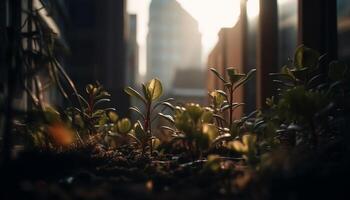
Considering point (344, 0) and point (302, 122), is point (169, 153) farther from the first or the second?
point (344, 0)

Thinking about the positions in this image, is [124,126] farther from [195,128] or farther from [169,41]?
[169,41]

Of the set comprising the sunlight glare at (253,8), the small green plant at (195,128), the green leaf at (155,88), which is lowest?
the small green plant at (195,128)

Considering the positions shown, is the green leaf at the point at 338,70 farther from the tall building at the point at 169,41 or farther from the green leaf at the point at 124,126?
the tall building at the point at 169,41

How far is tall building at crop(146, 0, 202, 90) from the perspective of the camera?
302 feet

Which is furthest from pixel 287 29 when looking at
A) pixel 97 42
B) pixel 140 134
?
pixel 97 42

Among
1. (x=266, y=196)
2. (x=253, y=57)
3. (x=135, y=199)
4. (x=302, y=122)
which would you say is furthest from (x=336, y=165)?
(x=253, y=57)

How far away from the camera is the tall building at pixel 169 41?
92000mm

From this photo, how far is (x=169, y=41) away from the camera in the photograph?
313 feet

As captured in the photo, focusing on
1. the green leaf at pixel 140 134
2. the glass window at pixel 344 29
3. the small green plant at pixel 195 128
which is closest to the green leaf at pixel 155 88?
the green leaf at pixel 140 134

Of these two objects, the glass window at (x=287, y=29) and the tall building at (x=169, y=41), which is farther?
the tall building at (x=169, y=41)

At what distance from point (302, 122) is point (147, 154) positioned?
98cm

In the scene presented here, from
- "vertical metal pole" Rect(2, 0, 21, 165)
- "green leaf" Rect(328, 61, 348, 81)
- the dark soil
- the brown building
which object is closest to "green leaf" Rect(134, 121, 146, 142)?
the dark soil

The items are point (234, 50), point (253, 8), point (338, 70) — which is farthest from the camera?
point (234, 50)

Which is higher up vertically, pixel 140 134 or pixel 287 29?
pixel 287 29
